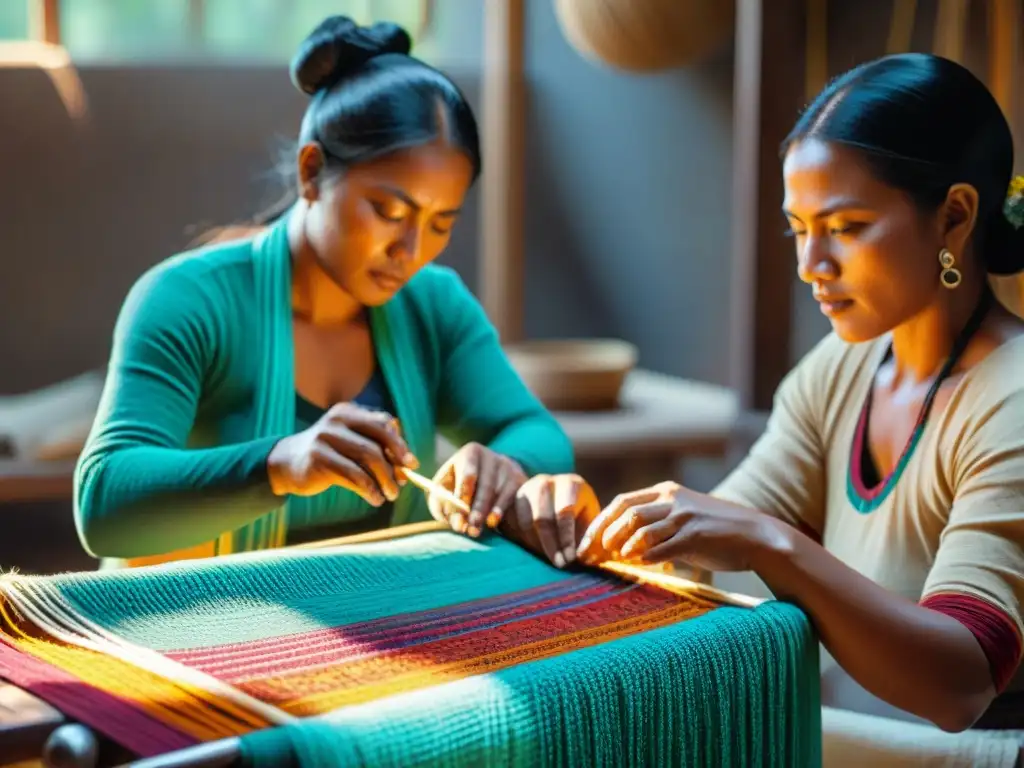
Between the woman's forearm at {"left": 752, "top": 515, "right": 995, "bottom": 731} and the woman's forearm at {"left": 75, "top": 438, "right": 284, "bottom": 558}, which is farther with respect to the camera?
the woman's forearm at {"left": 75, "top": 438, "right": 284, "bottom": 558}

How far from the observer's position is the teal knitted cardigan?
146 cm

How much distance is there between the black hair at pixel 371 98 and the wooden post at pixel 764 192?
1.27 metres

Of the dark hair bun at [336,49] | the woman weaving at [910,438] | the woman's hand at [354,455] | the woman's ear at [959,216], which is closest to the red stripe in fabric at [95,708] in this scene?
the woman's hand at [354,455]

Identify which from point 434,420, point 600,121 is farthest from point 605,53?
point 434,420

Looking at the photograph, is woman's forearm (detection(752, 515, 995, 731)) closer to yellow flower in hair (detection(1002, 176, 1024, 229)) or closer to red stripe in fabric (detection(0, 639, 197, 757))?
yellow flower in hair (detection(1002, 176, 1024, 229))

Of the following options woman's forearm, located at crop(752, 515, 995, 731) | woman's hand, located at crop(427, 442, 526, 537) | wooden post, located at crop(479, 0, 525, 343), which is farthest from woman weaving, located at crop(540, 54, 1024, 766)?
wooden post, located at crop(479, 0, 525, 343)

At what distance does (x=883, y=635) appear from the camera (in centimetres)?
121

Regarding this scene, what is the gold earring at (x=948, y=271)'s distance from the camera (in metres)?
1.42

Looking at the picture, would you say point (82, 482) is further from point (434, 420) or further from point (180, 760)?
point (180, 760)

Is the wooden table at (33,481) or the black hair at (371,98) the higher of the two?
the black hair at (371,98)

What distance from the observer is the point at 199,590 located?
4.08ft

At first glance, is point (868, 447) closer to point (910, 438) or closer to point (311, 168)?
point (910, 438)

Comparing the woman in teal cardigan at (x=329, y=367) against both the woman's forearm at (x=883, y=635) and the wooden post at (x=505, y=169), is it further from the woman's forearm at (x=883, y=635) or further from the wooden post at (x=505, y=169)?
the wooden post at (x=505, y=169)

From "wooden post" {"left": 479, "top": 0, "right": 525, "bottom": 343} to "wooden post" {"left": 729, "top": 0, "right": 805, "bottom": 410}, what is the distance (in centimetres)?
127
